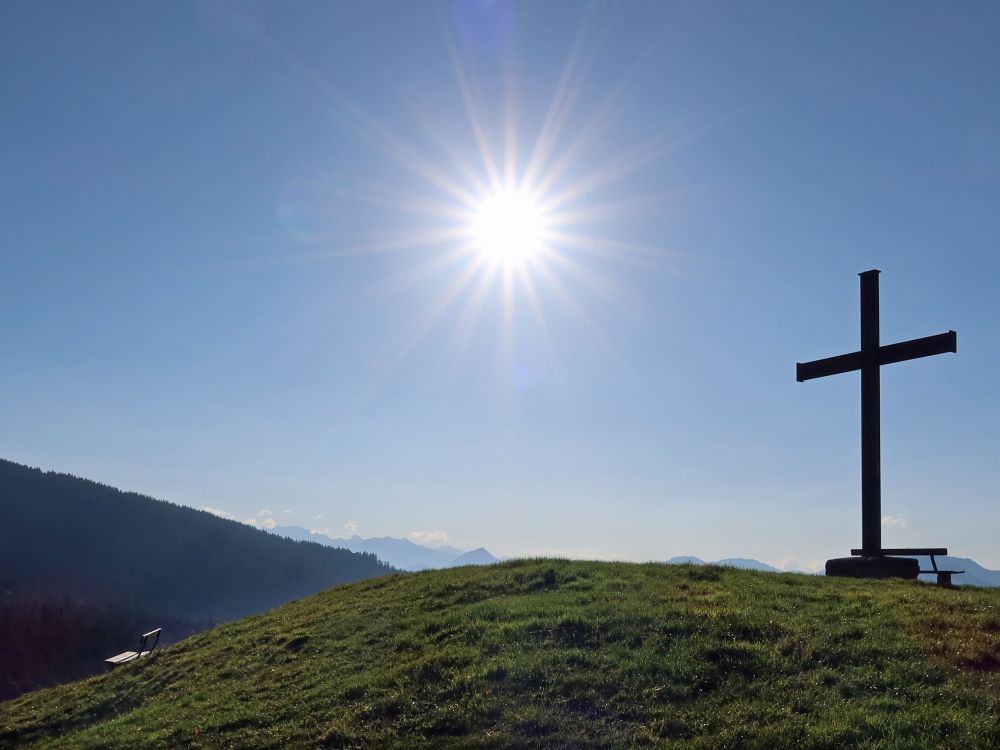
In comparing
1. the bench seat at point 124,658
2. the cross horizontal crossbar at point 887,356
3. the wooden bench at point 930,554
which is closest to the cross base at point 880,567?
the wooden bench at point 930,554

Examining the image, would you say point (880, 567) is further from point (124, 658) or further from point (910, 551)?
point (124, 658)

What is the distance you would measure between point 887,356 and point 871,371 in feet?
1.83

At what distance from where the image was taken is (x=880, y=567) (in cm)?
1795

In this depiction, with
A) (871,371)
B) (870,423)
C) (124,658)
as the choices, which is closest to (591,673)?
(870,423)

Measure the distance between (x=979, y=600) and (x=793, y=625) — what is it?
4759 mm

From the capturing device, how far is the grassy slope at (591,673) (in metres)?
9.68

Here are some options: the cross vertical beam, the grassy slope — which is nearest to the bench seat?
the grassy slope

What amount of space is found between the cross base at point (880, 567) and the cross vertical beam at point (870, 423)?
1.12 ft

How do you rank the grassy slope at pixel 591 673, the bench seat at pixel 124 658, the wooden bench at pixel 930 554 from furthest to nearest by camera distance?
1. the bench seat at pixel 124 658
2. the wooden bench at pixel 930 554
3. the grassy slope at pixel 591 673

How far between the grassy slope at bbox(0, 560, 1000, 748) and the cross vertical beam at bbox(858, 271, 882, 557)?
217 centimetres

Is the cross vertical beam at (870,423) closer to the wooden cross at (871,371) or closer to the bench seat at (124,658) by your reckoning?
the wooden cross at (871,371)

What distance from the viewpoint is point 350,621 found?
17969mm

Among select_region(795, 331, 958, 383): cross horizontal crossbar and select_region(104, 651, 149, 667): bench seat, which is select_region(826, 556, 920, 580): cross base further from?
select_region(104, 651, 149, 667): bench seat

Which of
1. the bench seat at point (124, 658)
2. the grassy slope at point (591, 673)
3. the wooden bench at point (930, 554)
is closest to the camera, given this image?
the grassy slope at point (591, 673)
